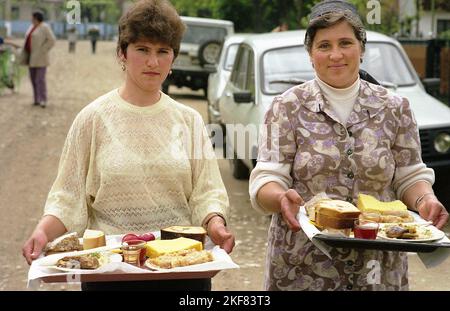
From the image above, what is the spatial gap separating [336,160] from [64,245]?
1.03 meters

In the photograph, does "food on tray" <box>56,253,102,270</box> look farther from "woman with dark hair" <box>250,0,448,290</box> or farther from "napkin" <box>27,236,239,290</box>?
"woman with dark hair" <box>250,0,448,290</box>

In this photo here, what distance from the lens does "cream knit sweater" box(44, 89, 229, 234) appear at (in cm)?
355

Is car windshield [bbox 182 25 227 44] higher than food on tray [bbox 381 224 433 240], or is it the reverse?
food on tray [bbox 381 224 433 240]

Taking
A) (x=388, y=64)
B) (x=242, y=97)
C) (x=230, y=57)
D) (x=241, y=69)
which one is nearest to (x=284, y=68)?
(x=242, y=97)

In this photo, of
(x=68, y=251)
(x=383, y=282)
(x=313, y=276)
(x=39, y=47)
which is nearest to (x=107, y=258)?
(x=68, y=251)

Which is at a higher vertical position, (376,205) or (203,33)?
(376,205)

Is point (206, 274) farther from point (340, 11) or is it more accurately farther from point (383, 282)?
point (340, 11)

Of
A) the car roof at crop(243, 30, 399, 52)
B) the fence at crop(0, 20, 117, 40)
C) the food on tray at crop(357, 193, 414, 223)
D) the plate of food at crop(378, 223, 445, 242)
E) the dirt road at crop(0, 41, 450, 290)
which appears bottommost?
the fence at crop(0, 20, 117, 40)

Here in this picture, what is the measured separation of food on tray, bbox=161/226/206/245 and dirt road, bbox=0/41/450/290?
0.89 m

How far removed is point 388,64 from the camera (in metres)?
10.2

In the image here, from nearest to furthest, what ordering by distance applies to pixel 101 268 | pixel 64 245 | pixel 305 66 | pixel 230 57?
pixel 101 268 → pixel 64 245 → pixel 305 66 → pixel 230 57

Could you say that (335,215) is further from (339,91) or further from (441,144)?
(441,144)

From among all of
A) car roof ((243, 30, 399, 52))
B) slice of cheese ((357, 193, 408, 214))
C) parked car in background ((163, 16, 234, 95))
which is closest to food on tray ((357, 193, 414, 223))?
slice of cheese ((357, 193, 408, 214))

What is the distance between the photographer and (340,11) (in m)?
3.51
